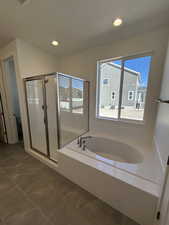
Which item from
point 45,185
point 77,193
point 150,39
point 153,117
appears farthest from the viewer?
point 153,117

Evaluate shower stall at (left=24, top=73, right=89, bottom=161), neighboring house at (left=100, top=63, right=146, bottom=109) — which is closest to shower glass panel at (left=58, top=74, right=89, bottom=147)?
shower stall at (left=24, top=73, right=89, bottom=161)

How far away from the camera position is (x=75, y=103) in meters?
2.57

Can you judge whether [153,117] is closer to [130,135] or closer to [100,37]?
[130,135]

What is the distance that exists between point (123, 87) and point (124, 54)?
0.66 m

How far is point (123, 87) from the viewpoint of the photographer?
2.20m

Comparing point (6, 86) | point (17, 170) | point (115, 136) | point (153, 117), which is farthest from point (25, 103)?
point (153, 117)

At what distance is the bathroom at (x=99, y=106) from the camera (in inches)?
48.3

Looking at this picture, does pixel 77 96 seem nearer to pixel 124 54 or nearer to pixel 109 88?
pixel 109 88

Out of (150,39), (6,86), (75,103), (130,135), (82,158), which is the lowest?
(82,158)

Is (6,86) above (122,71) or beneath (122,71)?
beneath

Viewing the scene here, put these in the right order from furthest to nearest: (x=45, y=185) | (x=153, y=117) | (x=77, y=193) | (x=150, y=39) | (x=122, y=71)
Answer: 1. (x=122, y=71)
2. (x=153, y=117)
3. (x=150, y=39)
4. (x=45, y=185)
5. (x=77, y=193)

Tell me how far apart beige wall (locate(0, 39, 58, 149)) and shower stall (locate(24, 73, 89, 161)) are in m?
0.14

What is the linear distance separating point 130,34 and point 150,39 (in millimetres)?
360

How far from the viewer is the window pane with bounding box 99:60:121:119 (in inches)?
90.2
